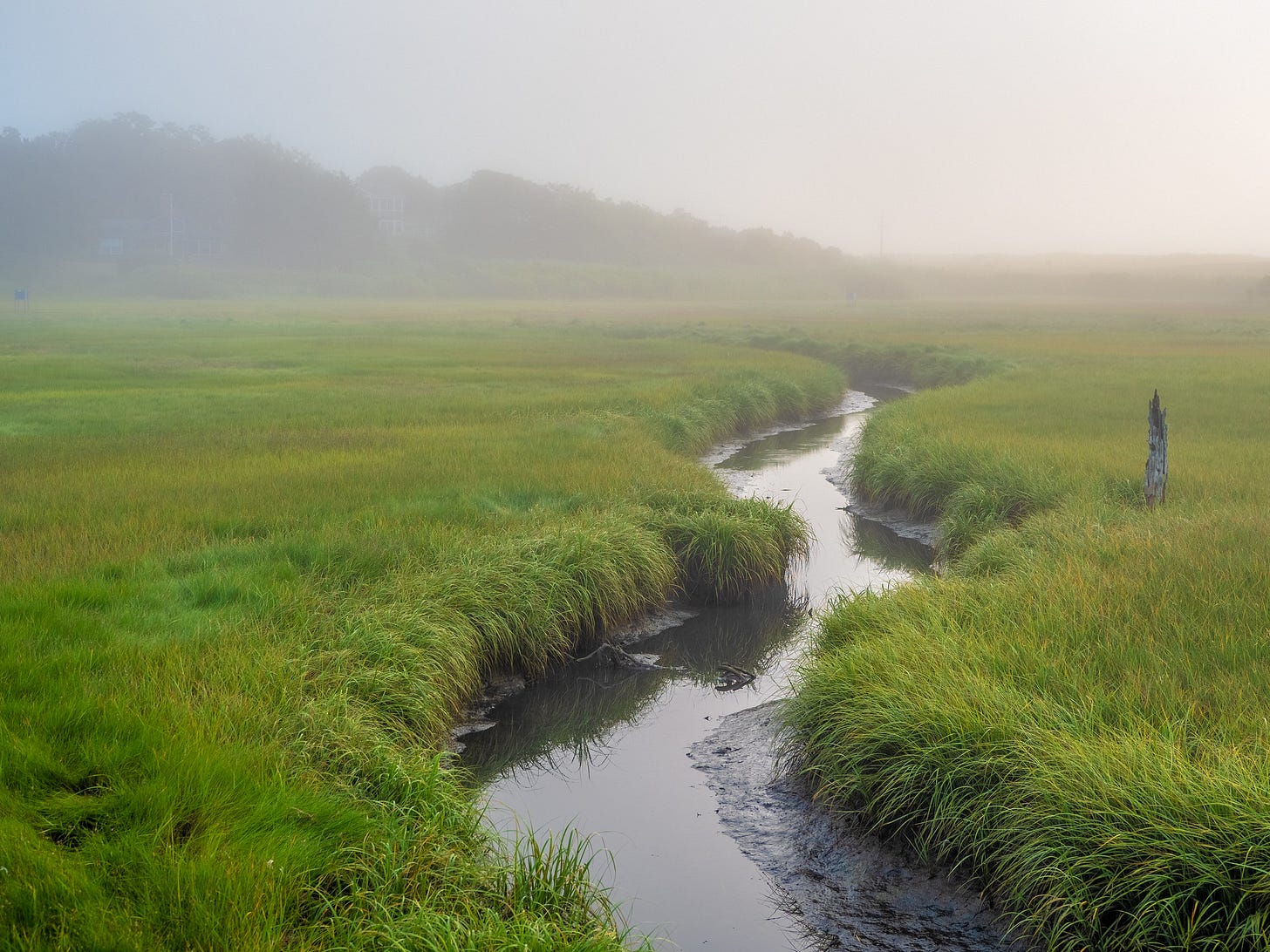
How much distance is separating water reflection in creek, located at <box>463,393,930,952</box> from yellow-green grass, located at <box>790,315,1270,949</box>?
967mm

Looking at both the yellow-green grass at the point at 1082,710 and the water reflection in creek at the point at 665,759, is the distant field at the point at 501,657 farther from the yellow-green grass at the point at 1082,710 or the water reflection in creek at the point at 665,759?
the water reflection in creek at the point at 665,759

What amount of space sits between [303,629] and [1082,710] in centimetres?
555

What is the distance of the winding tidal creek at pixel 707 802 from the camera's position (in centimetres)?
591

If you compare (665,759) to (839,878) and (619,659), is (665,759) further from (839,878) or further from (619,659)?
(839,878)

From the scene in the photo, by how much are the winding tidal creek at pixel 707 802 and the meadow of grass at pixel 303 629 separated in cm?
42

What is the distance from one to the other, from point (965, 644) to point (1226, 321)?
59782mm

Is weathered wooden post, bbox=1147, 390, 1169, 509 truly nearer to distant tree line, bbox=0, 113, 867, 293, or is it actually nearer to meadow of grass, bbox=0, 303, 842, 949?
meadow of grass, bbox=0, 303, 842, 949

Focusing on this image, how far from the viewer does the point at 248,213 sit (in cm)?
12800

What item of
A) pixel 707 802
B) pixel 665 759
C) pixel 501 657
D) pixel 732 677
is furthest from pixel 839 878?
pixel 501 657

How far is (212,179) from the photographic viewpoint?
A: 13150 centimetres

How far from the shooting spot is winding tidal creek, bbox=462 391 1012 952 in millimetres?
5906

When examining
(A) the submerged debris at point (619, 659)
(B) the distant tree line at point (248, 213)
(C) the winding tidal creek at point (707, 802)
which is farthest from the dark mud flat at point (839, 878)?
(B) the distant tree line at point (248, 213)

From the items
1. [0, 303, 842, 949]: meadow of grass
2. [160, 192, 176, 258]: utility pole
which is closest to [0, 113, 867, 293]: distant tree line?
[160, 192, 176, 258]: utility pole

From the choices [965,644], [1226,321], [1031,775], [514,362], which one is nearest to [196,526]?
[965,644]
